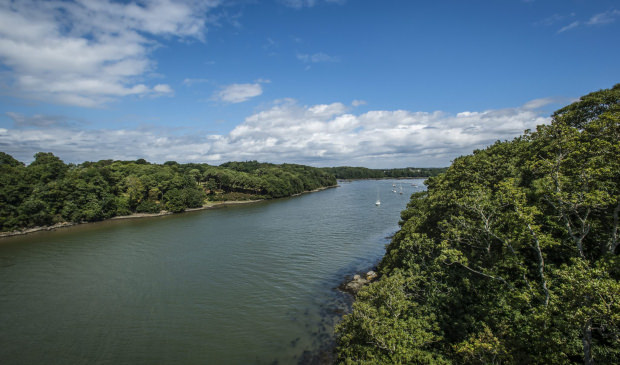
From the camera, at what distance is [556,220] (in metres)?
13.3

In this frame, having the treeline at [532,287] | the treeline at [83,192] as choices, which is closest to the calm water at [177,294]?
the treeline at [532,287]

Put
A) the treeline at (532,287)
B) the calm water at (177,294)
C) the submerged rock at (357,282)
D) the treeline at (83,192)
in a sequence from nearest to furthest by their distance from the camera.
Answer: the treeline at (532,287), the calm water at (177,294), the submerged rock at (357,282), the treeline at (83,192)

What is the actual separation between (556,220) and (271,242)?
1392 inches

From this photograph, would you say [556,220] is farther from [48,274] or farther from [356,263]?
[48,274]

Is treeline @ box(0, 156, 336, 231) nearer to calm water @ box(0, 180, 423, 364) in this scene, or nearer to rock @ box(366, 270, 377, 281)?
calm water @ box(0, 180, 423, 364)

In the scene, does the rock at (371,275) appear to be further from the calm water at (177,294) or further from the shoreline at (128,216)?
the shoreline at (128,216)

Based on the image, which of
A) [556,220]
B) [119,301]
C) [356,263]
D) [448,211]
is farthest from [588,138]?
[119,301]

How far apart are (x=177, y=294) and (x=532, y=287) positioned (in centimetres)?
2651

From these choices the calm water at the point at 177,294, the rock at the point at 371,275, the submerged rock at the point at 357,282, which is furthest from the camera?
the rock at the point at 371,275

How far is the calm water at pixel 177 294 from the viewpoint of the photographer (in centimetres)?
1855

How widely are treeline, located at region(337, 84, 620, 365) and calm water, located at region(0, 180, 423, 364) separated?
291 inches

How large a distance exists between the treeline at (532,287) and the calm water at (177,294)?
24.2 feet

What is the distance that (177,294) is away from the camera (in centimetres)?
2620

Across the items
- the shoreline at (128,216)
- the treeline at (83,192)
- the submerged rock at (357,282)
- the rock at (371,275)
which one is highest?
the treeline at (83,192)
